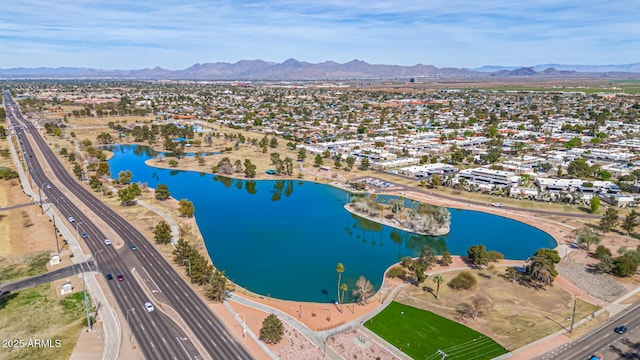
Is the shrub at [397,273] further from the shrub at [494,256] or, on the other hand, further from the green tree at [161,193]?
the green tree at [161,193]

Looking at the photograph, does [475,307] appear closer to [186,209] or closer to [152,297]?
[152,297]

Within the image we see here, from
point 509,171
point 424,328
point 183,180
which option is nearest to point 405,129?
point 509,171

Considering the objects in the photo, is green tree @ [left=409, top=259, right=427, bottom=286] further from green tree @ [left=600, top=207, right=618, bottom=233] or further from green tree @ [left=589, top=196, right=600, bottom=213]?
green tree @ [left=589, top=196, right=600, bottom=213]

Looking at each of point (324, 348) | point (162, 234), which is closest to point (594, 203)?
point (324, 348)

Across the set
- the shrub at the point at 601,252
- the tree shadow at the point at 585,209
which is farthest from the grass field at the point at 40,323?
the tree shadow at the point at 585,209

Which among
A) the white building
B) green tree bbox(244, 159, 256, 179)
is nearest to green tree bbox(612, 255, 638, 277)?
the white building
